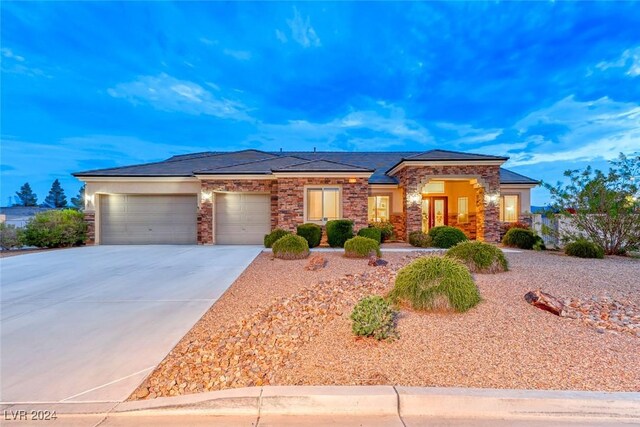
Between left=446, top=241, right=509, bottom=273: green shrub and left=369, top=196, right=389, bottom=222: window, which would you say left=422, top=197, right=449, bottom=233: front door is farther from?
left=446, top=241, right=509, bottom=273: green shrub

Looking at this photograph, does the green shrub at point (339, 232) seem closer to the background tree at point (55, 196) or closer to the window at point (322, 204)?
the window at point (322, 204)

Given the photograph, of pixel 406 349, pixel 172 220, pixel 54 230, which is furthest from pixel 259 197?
pixel 406 349

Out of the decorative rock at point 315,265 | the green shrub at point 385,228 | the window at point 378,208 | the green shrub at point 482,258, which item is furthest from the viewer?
the window at point 378,208

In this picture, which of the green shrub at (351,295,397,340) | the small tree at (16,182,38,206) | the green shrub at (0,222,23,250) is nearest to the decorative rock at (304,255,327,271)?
the green shrub at (351,295,397,340)

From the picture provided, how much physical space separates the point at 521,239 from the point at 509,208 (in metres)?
4.64

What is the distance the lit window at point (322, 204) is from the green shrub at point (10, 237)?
12.2 meters

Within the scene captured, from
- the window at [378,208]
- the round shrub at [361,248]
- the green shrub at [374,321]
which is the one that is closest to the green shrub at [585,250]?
the round shrub at [361,248]

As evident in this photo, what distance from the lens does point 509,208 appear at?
15359 millimetres

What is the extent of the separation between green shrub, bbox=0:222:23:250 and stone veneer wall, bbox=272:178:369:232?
10.9m

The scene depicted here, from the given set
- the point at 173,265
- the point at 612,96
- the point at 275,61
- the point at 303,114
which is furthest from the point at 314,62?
the point at 173,265

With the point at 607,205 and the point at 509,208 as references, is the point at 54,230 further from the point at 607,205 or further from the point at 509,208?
the point at 509,208

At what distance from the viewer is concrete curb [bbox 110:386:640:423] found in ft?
7.60

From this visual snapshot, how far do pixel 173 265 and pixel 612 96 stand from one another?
3586 cm

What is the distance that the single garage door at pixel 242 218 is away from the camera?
13516 mm
